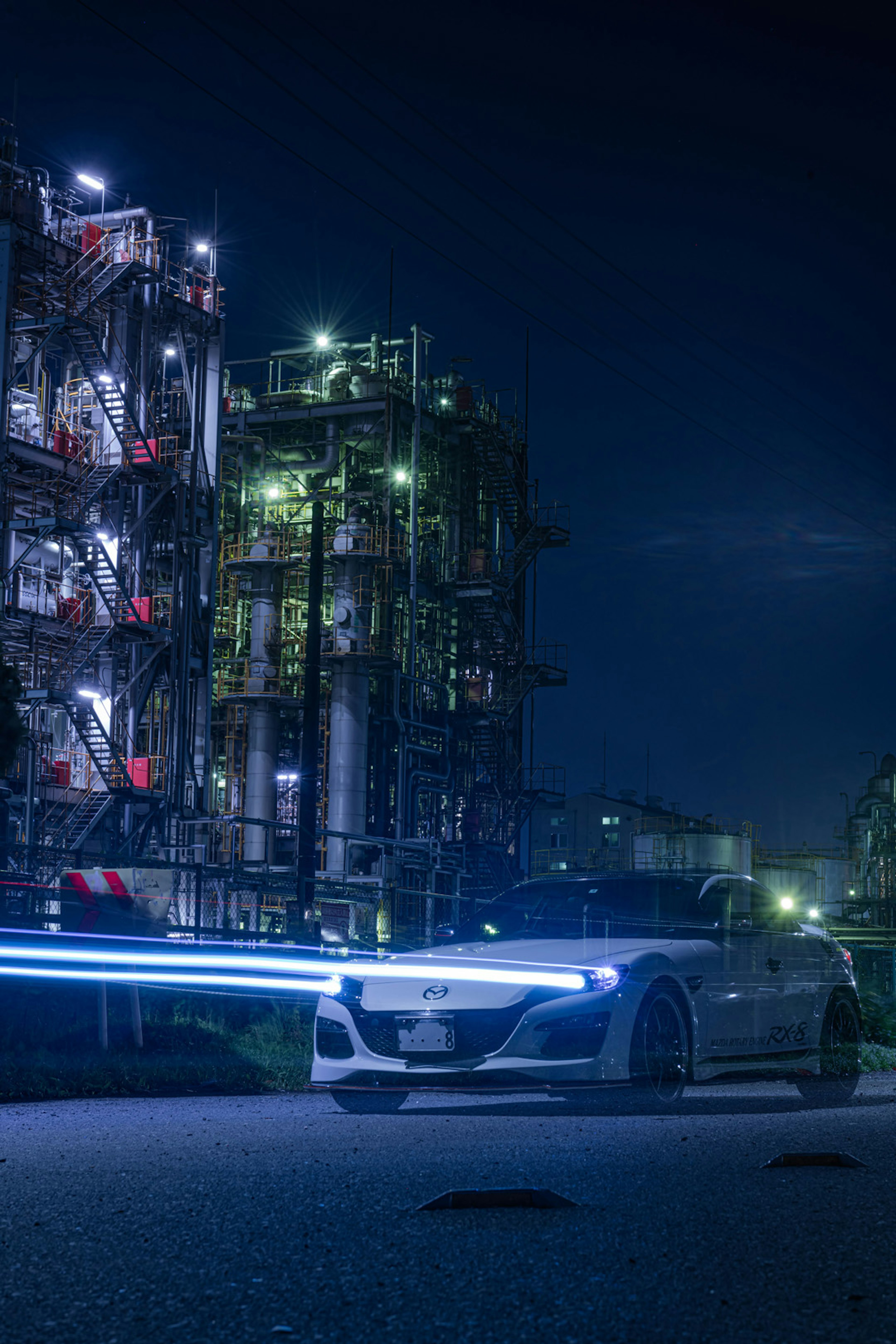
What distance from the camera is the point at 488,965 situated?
8.65 metres

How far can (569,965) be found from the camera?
27.8ft

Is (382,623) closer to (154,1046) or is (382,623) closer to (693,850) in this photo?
(693,850)

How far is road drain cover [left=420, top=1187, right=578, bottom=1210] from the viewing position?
525cm

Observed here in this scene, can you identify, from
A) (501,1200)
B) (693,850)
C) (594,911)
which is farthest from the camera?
(693,850)

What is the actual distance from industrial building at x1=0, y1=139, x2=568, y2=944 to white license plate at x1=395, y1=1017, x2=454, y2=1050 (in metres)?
12.8

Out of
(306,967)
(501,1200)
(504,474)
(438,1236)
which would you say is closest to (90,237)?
(504,474)

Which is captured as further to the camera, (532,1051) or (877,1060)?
(877,1060)

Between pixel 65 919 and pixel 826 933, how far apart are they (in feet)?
23.8

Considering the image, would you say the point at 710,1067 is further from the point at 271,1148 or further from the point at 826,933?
the point at 271,1148

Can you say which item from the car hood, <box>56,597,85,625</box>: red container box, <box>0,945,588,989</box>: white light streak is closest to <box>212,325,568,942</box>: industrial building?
<box>56,597,85,625</box>: red container box

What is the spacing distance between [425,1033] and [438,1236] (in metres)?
3.63

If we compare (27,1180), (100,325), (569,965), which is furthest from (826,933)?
(100,325)

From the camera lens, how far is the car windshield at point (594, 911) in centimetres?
970

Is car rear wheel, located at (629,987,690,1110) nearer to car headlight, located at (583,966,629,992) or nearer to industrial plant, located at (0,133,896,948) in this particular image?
car headlight, located at (583,966,629,992)
